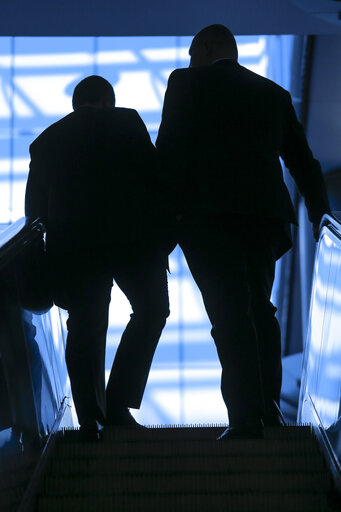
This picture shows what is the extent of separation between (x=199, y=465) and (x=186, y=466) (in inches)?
1.9

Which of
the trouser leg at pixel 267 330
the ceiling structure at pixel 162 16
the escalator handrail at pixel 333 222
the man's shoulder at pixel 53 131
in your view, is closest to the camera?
the escalator handrail at pixel 333 222

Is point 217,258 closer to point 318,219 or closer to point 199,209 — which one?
point 199,209

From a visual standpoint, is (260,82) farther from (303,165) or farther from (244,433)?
(244,433)

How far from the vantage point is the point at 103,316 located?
3.50m

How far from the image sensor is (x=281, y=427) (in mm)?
3203

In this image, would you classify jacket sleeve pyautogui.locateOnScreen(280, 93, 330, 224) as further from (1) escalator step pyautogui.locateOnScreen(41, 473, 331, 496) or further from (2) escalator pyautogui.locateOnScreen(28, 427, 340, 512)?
(1) escalator step pyautogui.locateOnScreen(41, 473, 331, 496)

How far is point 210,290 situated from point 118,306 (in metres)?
10.5

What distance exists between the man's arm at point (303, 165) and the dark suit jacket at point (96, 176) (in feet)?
2.02

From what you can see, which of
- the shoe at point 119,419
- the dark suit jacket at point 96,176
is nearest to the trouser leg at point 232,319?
the dark suit jacket at point 96,176

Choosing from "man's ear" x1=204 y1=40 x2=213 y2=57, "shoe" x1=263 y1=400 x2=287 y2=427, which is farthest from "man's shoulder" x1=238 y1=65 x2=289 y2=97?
"shoe" x1=263 y1=400 x2=287 y2=427

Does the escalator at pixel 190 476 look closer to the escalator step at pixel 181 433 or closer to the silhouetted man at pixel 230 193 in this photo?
the escalator step at pixel 181 433

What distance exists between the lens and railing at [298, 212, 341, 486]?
9.62ft

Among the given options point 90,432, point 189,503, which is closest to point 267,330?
point 90,432

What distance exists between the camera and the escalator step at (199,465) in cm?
281
